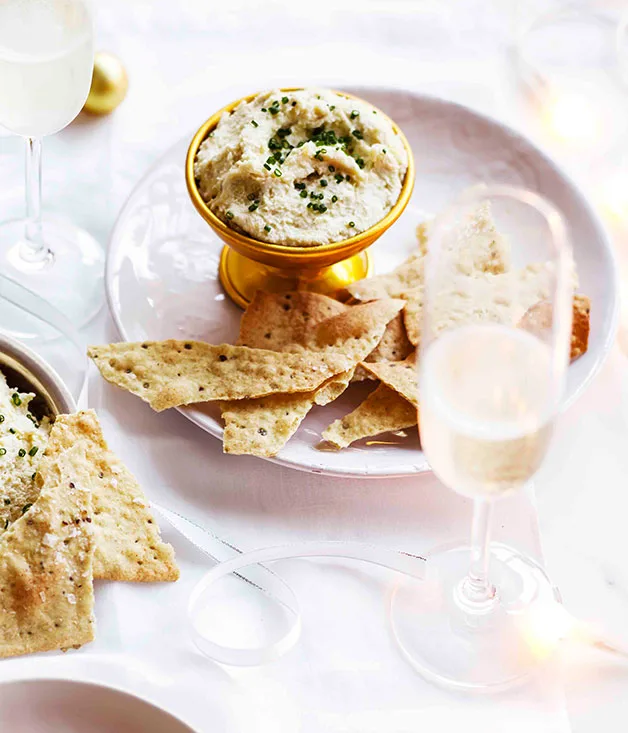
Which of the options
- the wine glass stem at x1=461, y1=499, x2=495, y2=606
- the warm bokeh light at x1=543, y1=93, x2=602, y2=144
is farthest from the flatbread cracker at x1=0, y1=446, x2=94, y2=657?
the warm bokeh light at x1=543, y1=93, x2=602, y2=144

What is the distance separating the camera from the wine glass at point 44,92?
1.52m

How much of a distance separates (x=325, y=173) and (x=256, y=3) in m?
0.84

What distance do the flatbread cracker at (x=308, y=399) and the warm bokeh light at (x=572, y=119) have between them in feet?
2.38

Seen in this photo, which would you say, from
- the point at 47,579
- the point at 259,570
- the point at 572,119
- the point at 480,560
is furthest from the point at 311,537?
the point at 572,119

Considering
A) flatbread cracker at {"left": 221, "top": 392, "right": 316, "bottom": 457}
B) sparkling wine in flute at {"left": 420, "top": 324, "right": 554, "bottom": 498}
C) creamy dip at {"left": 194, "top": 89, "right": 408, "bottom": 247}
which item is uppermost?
sparkling wine in flute at {"left": 420, "top": 324, "right": 554, "bottom": 498}

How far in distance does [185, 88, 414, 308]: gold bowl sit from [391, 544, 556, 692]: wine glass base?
1.62ft

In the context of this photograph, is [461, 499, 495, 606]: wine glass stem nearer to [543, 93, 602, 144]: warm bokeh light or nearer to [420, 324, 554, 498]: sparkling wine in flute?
[420, 324, 554, 498]: sparkling wine in flute

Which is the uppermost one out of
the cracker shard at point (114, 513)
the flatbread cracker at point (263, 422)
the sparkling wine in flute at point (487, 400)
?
the sparkling wine in flute at point (487, 400)

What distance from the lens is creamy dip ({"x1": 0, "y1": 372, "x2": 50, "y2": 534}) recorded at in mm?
1387

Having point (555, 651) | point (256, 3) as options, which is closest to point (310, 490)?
point (555, 651)

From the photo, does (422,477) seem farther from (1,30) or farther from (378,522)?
(1,30)

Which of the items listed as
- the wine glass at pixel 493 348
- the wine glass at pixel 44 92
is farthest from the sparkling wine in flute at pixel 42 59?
the wine glass at pixel 493 348

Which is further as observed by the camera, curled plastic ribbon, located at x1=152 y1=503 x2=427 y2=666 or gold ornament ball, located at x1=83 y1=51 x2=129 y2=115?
gold ornament ball, located at x1=83 y1=51 x2=129 y2=115

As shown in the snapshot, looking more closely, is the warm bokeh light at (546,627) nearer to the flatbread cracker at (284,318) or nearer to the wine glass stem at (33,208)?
the flatbread cracker at (284,318)
